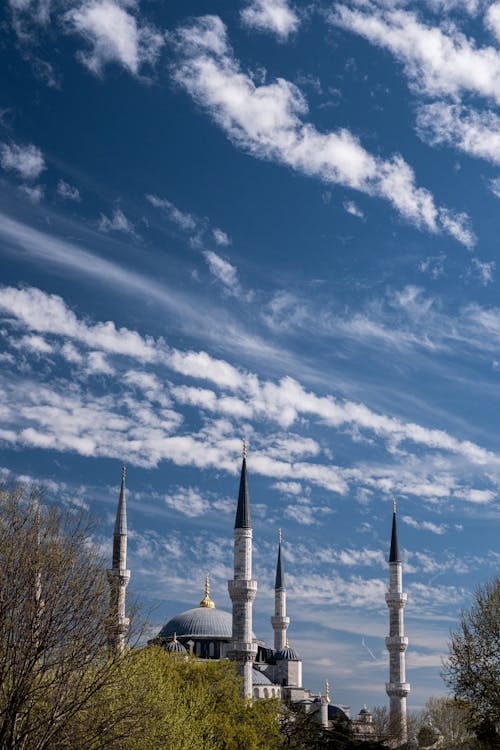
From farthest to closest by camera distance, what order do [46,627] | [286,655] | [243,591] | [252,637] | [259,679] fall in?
1. [286,655]
2. [259,679]
3. [252,637]
4. [243,591]
5. [46,627]

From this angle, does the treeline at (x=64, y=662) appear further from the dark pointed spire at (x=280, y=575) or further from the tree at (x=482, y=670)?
the dark pointed spire at (x=280, y=575)

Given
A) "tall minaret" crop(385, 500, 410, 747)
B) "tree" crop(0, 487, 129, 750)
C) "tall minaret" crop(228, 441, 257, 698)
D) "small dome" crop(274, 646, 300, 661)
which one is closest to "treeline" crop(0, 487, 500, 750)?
"tree" crop(0, 487, 129, 750)

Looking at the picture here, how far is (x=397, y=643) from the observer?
68.1 m

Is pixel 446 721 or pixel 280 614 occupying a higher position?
pixel 280 614

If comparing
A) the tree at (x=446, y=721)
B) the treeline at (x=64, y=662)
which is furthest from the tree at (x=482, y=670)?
the tree at (x=446, y=721)

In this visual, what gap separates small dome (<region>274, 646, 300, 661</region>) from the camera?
73188mm

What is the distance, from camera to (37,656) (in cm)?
2162

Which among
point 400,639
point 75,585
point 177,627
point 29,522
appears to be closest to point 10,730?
point 75,585

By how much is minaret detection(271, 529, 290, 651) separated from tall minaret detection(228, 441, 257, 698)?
23066 mm

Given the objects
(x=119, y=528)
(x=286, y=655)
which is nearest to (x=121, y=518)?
(x=119, y=528)

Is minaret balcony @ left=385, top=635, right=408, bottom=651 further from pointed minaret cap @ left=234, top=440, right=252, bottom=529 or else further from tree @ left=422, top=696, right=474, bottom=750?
pointed minaret cap @ left=234, top=440, right=252, bottom=529

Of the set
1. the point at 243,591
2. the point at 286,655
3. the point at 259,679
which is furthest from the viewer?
the point at 286,655

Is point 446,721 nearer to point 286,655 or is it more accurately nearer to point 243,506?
point 286,655

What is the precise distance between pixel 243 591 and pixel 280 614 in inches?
976
